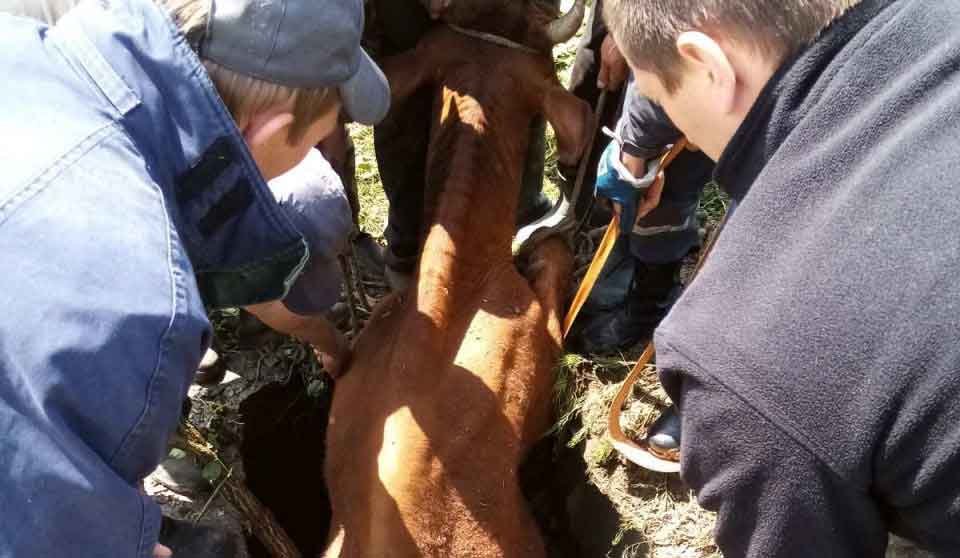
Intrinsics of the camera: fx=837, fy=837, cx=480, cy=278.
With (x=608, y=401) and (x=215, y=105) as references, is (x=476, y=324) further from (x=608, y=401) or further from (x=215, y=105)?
(x=215, y=105)

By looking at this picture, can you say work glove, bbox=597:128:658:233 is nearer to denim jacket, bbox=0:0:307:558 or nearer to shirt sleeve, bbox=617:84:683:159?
shirt sleeve, bbox=617:84:683:159

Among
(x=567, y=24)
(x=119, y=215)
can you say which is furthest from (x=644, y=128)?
(x=119, y=215)

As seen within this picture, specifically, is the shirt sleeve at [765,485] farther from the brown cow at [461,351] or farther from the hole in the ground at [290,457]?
the hole in the ground at [290,457]

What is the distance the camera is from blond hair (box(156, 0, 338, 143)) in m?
1.76

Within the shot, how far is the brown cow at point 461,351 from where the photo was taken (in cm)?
294

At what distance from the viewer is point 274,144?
201cm

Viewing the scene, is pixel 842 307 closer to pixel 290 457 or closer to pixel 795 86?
pixel 795 86

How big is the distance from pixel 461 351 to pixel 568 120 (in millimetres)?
1361

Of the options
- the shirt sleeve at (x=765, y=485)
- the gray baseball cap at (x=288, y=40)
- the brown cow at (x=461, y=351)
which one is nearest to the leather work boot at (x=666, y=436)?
the brown cow at (x=461, y=351)

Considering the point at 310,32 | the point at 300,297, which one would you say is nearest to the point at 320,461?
the point at 300,297

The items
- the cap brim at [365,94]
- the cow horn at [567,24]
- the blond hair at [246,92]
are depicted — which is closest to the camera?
the blond hair at [246,92]

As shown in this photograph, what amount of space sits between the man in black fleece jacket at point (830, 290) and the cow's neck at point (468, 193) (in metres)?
1.87

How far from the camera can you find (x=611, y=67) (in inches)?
142

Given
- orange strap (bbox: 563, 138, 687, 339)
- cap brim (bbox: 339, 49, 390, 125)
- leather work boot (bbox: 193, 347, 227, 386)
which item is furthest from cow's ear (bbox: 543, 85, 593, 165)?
leather work boot (bbox: 193, 347, 227, 386)
